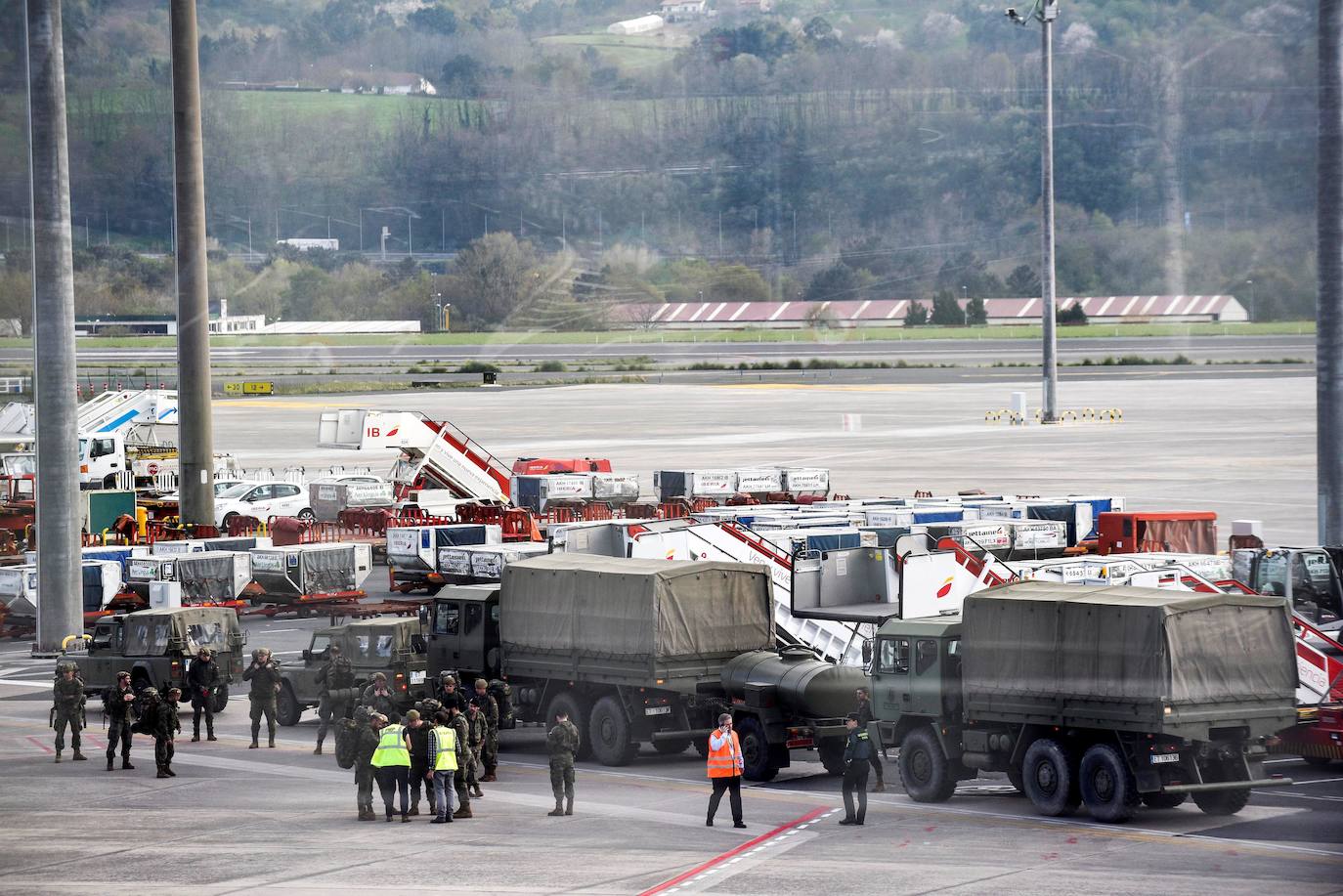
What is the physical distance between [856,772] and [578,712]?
203 inches

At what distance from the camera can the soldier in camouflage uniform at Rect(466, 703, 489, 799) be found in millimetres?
19266

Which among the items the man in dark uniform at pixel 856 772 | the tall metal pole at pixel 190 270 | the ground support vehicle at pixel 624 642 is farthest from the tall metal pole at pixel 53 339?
the man in dark uniform at pixel 856 772

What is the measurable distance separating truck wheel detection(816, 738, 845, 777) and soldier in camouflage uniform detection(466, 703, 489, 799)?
3.74m

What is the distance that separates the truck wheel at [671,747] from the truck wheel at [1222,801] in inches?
246

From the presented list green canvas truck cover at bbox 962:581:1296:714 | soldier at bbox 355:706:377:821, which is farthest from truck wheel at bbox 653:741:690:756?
green canvas truck cover at bbox 962:581:1296:714

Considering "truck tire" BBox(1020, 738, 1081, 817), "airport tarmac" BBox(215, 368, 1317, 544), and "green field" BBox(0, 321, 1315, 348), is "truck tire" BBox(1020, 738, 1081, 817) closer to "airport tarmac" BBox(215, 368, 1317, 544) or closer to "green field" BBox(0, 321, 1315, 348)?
"airport tarmac" BBox(215, 368, 1317, 544)

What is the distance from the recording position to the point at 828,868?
15281 mm

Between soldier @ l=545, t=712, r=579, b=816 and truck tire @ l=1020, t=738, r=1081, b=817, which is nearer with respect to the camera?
truck tire @ l=1020, t=738, r=1081, b=817

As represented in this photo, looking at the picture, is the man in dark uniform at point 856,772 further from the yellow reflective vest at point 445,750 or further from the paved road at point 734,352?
the paved road at point 734,352

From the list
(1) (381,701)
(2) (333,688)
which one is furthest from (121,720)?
(1) (381,701)

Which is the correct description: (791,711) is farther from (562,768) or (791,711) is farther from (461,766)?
(461,766)

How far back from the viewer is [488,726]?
2047cm

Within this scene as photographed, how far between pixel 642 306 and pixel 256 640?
378 ft

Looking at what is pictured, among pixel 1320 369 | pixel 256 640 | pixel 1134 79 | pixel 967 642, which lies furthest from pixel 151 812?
pixel 1134 79
